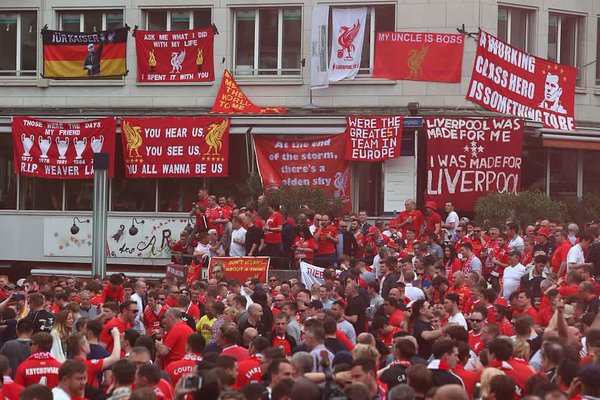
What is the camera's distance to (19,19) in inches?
1375

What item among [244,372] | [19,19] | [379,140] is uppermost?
[19,19]

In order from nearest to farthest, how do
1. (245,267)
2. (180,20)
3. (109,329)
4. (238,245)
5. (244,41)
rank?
1. (109,329)
2. (245,267)
3. (238,245)
4. (244,41)
5. (180,20)

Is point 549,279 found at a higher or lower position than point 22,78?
lower

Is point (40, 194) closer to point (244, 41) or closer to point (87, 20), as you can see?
point (87, 20)

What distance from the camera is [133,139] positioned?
32031 mm

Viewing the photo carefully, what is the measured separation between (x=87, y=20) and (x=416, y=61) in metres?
9.50

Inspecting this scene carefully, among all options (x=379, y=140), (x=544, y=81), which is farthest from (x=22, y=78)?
(x=544, y=81)

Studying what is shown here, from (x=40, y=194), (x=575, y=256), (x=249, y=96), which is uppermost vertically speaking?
(x=249, y=96)

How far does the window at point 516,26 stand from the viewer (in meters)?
32.4

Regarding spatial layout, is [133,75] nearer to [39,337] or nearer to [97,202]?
[97,202]

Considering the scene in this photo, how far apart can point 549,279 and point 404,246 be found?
22.6 feet

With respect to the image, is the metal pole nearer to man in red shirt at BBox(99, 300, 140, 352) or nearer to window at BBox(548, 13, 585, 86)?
man in red shirt at BBox(99, 300, 140, 352)

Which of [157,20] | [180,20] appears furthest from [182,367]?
[157,20]

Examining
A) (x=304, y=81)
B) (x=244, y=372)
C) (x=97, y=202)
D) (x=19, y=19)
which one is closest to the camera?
(x=244, y=372)
